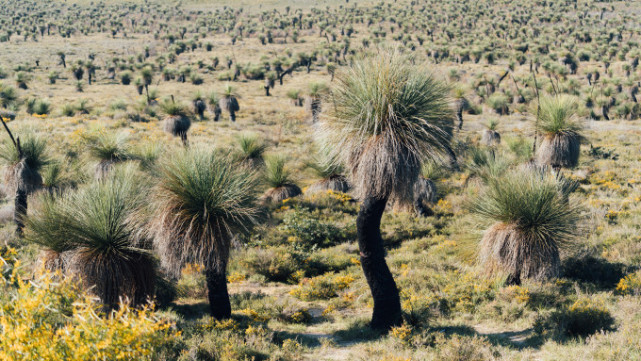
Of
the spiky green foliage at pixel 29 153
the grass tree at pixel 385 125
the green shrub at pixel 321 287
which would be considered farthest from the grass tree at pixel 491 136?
the spiky green foliage at pixel 29 153

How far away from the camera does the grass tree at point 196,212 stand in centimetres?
719

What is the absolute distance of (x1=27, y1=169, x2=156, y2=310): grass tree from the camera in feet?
23.2

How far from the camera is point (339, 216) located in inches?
681

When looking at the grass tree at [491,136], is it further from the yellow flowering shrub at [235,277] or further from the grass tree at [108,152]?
the grass tree at [108,152]

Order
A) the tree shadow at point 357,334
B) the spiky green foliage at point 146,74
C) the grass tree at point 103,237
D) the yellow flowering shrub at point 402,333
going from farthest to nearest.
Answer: the spiky green foliage at point 146,74
the tree shadow at point 357,334
the yellow flowering shrub at point 402,333
the grass tree at point 103,237

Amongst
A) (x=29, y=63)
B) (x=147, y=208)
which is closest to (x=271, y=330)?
(x=147, y=208)

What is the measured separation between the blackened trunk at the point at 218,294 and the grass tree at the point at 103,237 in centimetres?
120

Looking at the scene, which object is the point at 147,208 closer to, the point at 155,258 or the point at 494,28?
the point at 155,258

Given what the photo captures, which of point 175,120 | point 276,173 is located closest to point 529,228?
point 276,173

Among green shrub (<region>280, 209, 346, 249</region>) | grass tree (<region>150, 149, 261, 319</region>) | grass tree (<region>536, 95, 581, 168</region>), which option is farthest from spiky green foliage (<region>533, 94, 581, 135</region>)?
grass tree (<region>150, 149, 261, 319</region>)

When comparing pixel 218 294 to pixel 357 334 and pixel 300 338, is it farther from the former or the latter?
pixel 357 334

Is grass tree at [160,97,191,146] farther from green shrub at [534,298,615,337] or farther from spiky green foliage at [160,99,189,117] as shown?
green shrub at [534,298,615,337]

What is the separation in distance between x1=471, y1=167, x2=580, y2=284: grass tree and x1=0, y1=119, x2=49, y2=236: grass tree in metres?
12.5

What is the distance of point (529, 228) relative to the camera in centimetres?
852
